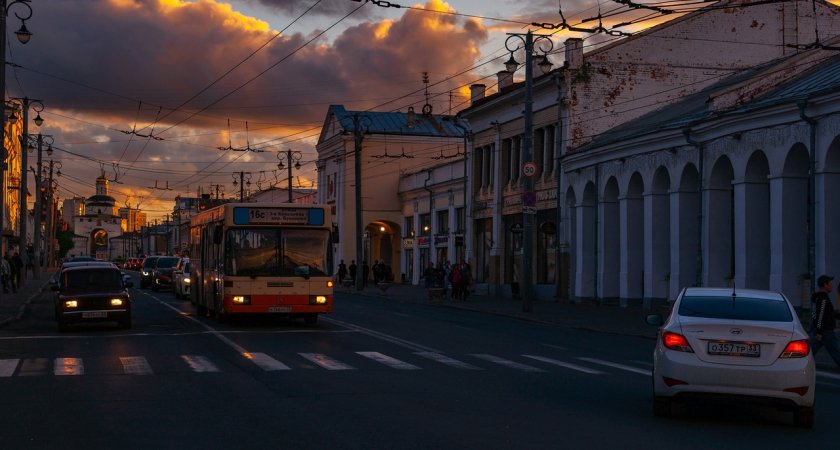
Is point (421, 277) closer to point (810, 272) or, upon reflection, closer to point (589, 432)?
point (810, 272)

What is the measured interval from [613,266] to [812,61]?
11276 millimetres

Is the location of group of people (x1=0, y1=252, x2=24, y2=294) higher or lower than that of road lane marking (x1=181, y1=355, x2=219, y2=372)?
higher

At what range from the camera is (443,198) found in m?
68.9

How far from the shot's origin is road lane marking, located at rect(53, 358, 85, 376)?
17266mm

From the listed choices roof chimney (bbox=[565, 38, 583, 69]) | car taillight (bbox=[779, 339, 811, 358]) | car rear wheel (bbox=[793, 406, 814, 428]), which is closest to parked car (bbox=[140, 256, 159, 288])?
roof chimney (bbox=[565, 38, 583, 69])

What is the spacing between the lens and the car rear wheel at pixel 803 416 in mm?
12078

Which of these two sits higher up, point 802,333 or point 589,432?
point 802,333

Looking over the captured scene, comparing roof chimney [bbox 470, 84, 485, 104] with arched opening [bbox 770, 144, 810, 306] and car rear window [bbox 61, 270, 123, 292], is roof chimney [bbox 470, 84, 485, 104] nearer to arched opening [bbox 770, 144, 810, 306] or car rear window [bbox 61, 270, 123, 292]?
arched opening [bbox 770, 144, 810, 306]

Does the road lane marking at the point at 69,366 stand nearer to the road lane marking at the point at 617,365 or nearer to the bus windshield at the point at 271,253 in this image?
the bus windshield at the point at 271,253

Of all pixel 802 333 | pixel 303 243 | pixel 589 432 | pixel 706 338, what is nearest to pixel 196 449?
pixel 589 432

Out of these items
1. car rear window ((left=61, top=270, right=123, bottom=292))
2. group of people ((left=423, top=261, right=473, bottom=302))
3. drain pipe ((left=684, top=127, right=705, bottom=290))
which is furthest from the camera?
group of people ((left=423, top=261, right=473, bottom=302))

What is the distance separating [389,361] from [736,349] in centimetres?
817

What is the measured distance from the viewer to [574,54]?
48219mm

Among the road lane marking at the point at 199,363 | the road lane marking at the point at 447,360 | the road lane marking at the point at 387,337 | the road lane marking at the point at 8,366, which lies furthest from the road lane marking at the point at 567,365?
the road lane marking at the point at 8,366
